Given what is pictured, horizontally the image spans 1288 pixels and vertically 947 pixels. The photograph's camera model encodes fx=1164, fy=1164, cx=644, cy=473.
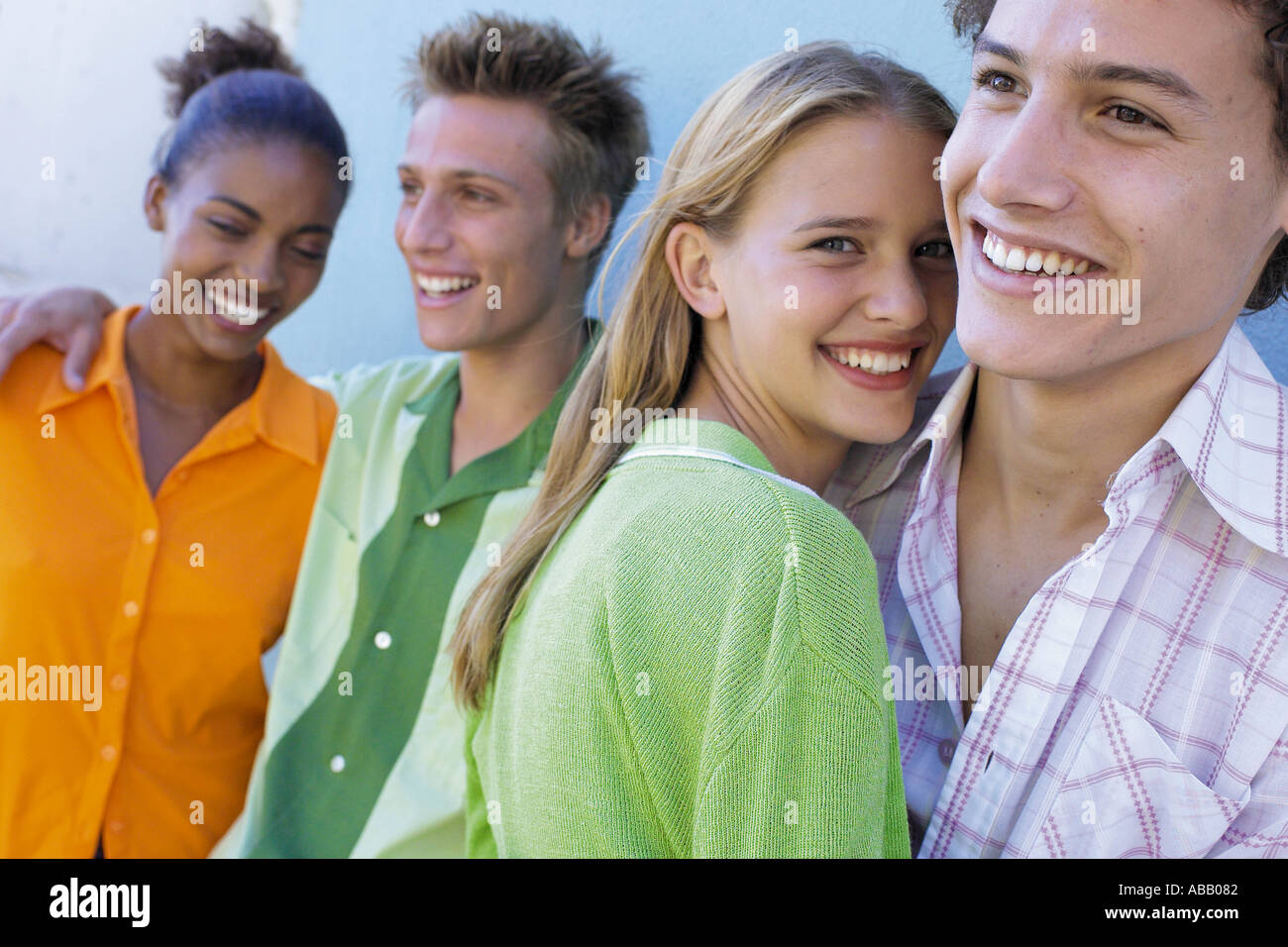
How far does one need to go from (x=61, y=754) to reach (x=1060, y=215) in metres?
1.84

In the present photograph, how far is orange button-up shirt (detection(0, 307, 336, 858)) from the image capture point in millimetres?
2018

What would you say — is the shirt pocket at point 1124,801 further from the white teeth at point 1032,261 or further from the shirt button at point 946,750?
the white teeth at point 1032,261

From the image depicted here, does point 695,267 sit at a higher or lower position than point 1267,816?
higher

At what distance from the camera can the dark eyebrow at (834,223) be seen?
1.54m

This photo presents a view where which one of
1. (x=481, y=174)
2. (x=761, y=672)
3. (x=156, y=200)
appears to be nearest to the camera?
(x=761, y=672)

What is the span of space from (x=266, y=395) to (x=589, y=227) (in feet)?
2.31

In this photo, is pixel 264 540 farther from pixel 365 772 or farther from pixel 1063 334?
pixel 1063 334

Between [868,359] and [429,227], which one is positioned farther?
[429,227]

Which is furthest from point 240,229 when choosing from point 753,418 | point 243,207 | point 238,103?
point 753,418

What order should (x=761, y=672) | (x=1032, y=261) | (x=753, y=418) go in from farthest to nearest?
(x=753, y=418) < (x=1032, y=261) < (x=761, y=672)

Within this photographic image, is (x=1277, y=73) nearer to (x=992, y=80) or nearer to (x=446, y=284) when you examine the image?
(x=992, y=80)

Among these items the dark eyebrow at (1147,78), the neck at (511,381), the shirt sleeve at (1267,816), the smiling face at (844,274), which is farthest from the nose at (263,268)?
the shirt sleeve at (1267,816)

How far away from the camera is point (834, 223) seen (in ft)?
5.05

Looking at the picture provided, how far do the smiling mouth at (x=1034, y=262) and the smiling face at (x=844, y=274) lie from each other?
158mm
